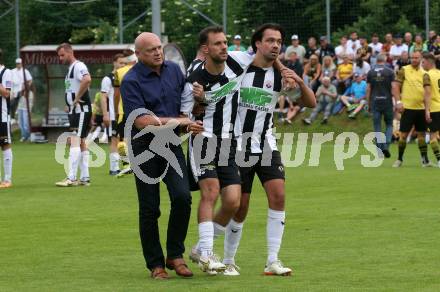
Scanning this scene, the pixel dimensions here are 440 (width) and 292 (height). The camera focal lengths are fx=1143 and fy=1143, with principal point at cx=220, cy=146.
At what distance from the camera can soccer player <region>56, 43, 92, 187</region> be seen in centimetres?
1978

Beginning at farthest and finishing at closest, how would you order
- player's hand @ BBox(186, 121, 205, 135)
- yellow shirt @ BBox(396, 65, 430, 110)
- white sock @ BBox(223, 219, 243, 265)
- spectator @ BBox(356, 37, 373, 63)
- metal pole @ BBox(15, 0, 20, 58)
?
metal pole @ BBox(15, 0, 20, 58), spectator @ BBox(356, 37, 373, 63), yellow shirt @ BBox(396, 65, 430, 110), white sock @ BBox(223, 219, 243, 265), player's hand @ BBox(186, 121, 205, 135)

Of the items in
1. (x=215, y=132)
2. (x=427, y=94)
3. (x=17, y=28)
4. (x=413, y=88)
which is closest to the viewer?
(x=215, y=132)

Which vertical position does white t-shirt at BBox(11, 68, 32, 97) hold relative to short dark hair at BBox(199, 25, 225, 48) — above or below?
below

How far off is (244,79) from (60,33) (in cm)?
3628

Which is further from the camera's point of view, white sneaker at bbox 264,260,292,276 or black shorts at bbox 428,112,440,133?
black shorts at bbox 428,112,440,133

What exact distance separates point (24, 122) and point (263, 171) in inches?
1138

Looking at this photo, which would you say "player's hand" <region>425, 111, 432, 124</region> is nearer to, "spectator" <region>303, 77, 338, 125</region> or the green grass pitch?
the green grass pitch

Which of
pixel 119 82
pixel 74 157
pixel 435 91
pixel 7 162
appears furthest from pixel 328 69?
pixel 7 162

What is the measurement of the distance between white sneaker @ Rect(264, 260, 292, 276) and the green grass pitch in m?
0.10

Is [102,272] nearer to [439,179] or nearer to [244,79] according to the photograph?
[244,79]

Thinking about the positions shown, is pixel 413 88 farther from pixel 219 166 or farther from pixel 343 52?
pixel 219 166

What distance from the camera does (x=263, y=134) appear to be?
10438 mm

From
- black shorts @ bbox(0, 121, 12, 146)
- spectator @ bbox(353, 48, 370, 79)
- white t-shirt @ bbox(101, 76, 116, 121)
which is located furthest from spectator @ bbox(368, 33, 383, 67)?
black shorts @ bbox(0, 121, 12, 146)

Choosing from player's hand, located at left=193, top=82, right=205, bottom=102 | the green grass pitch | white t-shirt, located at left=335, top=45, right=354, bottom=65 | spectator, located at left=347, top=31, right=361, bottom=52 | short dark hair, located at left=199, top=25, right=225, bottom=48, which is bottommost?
the green grass pitch
